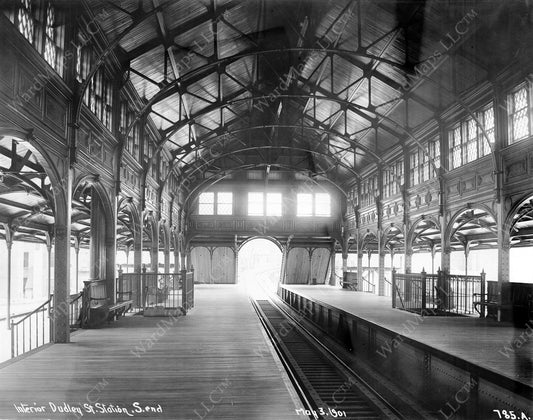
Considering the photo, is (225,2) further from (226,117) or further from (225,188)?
(225,188)

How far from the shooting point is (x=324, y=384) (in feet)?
39.9

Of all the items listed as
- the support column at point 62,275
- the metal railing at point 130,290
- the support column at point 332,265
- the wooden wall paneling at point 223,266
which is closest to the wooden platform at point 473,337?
the metal railing at point 130,290

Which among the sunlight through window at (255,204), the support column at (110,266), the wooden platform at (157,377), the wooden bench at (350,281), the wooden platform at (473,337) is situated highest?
the sunlight through window at (255,204)

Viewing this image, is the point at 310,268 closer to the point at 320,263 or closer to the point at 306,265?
the point at 306,265

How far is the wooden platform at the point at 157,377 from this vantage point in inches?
220

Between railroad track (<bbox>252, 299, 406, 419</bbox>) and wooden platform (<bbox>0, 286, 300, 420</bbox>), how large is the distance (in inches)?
28.5

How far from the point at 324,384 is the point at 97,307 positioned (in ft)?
19.6

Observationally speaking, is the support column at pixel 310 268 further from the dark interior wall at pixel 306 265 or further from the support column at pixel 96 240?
the support column at pixel 96 240

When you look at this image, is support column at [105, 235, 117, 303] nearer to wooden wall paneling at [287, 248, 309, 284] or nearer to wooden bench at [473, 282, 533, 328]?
wooden bench at [473, 282, 533, 328]

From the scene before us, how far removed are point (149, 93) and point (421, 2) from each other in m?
9.80

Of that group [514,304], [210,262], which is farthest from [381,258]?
[210,262]

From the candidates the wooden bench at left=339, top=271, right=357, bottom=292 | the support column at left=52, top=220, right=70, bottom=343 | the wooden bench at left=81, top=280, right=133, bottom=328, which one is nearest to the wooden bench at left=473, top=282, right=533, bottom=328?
the wooden bench at left=81, top=280, right=133, bottom=328

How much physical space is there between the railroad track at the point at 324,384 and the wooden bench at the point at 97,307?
4.61 meters

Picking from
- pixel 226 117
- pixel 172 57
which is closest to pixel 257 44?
pixel 172 57
